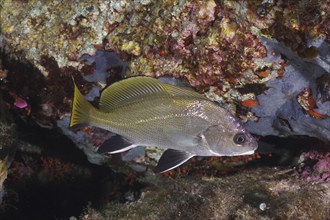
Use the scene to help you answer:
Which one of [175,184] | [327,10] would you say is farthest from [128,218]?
[327,10]

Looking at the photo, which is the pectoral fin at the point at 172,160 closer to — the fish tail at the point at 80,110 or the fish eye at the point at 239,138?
the fish eye at the point at 239,138

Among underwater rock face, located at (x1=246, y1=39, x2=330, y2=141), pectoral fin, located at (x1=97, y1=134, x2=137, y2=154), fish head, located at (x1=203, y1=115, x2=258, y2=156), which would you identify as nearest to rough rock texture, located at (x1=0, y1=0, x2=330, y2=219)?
underwater rock face, located at (x1=246, y1=39, x2=330, y2=141)

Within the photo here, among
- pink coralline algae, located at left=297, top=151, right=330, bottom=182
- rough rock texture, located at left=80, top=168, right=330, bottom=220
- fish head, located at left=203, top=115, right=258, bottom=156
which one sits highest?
fish head, located at left=203, top=115, right=258, bottom=156

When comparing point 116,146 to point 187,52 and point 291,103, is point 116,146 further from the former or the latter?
point 291,103

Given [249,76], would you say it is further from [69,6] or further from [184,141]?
[69,6]

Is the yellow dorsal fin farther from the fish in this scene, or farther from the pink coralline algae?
the pink coralline algae

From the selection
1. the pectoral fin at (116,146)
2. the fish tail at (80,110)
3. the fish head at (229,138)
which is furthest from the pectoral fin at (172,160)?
the fish tail at (80,110)

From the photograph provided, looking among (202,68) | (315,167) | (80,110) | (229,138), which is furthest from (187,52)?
(315,167)

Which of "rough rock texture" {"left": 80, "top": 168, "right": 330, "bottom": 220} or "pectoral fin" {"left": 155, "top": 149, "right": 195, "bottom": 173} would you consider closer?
"pectoral fin" {"left": 155, "top": 149, "right": 195, "bottom": 173}
